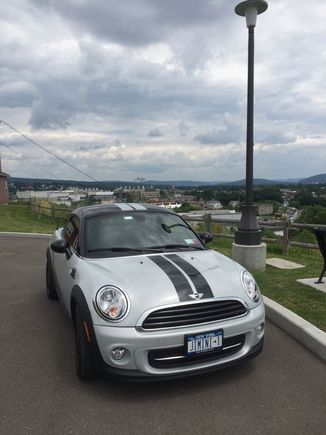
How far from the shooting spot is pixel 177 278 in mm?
3588

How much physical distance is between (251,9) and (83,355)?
6678mm

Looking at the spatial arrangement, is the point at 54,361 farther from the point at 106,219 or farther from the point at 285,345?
the point at 285,345

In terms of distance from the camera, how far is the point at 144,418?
9.92 feet

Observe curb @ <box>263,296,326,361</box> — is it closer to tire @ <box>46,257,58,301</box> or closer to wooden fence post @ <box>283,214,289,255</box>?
tire @ <box>46,257,58,301</box>

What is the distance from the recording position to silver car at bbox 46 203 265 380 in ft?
10.7

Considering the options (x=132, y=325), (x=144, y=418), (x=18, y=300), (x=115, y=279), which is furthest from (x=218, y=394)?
(x=18, y=300)

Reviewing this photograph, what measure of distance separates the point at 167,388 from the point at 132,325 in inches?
26.3

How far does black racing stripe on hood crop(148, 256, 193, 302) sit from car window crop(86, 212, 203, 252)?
580 millimetres

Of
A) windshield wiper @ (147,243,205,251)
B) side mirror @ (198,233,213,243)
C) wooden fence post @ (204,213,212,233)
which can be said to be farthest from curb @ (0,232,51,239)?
windshield wiper @ (147,243,205,251)

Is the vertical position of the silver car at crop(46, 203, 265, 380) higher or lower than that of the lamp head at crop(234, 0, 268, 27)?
lower

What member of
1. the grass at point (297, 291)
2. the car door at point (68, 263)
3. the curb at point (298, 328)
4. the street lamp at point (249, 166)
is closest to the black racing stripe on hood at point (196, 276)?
the car door at point (68, 263)

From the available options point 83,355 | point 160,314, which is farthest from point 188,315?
point 83,355

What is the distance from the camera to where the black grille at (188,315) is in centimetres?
328

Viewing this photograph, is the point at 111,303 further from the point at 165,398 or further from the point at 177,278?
the point at 165,398
